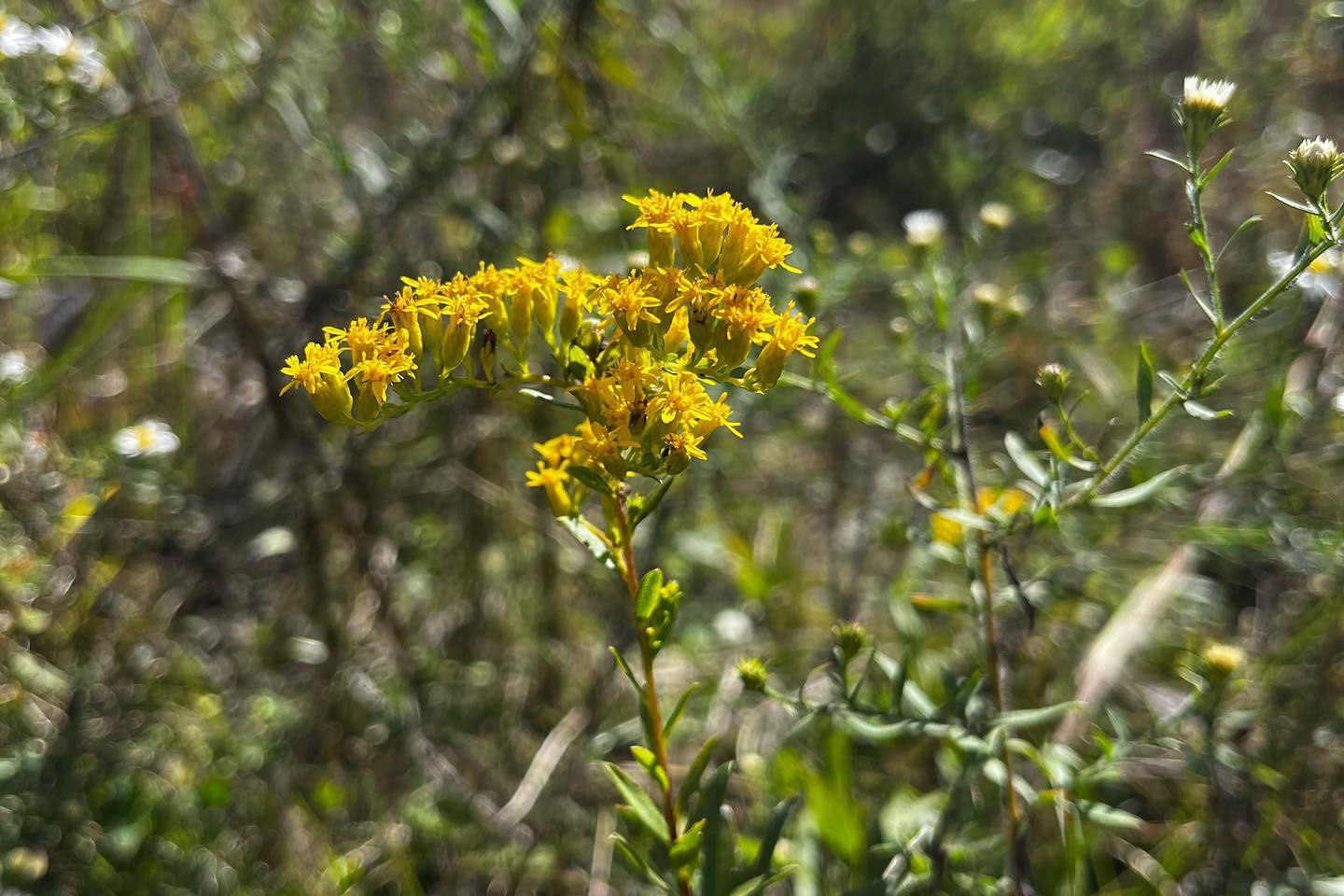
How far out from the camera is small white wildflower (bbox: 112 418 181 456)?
2506 mm

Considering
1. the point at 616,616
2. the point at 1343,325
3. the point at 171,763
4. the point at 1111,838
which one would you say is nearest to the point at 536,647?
the point at 616,616

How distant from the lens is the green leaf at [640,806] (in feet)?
4.11

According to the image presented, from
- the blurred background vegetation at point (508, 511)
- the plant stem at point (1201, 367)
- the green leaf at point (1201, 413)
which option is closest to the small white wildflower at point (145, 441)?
the blurred background vegetation at point (508, 511)

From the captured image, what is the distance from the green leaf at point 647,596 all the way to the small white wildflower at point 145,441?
1.85 meters

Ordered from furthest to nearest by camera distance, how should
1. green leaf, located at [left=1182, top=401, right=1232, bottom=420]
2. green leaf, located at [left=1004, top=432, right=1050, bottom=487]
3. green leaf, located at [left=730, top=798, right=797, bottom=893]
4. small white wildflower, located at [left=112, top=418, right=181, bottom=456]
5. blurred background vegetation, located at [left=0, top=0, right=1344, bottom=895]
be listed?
small white wildflower, located at [left=112, top=418, right=181, bottom=456] → blurred background vegetation, located at [left=0, top=0, right=1344, bottom=895] → green leaf, located at [left=1004, top=432, right=1050, bottom=487] → green leaf, located at [left=730, top=798, right=797, bottom=893] → green leaf, located at [left=1182, top=401, right=1232, bottom=420]

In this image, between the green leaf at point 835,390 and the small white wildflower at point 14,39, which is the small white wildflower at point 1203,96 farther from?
the small white wildflower at point 14,39

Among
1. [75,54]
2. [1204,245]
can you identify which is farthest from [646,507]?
[75,54]

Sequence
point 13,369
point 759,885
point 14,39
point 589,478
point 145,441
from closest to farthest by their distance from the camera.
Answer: point 589,478 < point 759,885 < point 14,39 < point 13,369 < point 145,441

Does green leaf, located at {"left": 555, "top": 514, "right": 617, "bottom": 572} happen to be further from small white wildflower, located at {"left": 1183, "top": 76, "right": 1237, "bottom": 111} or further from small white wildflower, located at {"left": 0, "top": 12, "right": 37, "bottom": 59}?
small white wildflower, located at {"left": 0, "top": 12, "right": 37, "bottom": 59}

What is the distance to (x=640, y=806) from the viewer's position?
51.2 inches

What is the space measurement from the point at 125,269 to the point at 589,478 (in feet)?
5.56

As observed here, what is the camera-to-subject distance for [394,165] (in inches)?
102

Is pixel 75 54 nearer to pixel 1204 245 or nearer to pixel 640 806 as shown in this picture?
pixel 640 806

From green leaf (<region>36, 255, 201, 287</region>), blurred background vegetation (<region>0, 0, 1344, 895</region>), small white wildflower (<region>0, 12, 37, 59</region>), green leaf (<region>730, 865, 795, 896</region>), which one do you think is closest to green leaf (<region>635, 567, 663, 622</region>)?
green leaf (<region>730, 865, 795, 896</region>)
